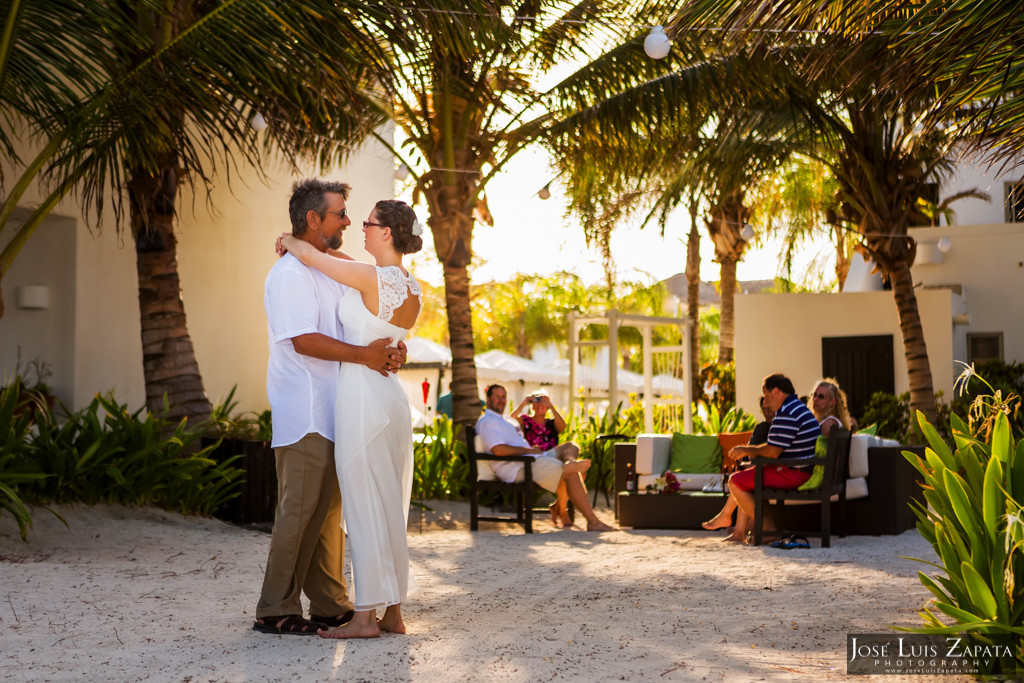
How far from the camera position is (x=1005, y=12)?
4.46 metres

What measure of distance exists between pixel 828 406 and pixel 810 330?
876 cm

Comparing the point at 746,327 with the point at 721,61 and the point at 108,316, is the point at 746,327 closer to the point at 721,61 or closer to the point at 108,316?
the point at 721,61

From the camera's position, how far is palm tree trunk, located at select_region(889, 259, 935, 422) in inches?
509

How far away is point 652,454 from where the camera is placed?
9750 millimetres

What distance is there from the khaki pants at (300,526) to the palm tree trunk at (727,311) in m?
16.7

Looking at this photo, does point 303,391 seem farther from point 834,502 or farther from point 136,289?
point 136,289

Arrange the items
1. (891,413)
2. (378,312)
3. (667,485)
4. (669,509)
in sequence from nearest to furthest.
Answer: (378,312) → (669,509) → (667,485) → (891,413)

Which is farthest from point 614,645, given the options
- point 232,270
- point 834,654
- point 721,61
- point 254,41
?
point 232,270

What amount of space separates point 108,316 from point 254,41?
5397mm

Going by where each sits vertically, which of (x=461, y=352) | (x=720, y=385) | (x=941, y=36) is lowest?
(x=720, y=385)

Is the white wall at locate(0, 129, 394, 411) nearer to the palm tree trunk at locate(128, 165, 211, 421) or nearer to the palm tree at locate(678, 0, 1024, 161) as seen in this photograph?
the palm tree trunk at locate(128, 165, 211, 421)

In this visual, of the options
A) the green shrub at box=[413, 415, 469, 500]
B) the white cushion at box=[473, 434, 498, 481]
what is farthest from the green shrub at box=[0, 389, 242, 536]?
the green shrub at box=[413, 415, 469, 500]

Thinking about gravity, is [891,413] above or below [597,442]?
above

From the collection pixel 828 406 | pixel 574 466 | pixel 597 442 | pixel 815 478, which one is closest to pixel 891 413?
pixel 597 442
